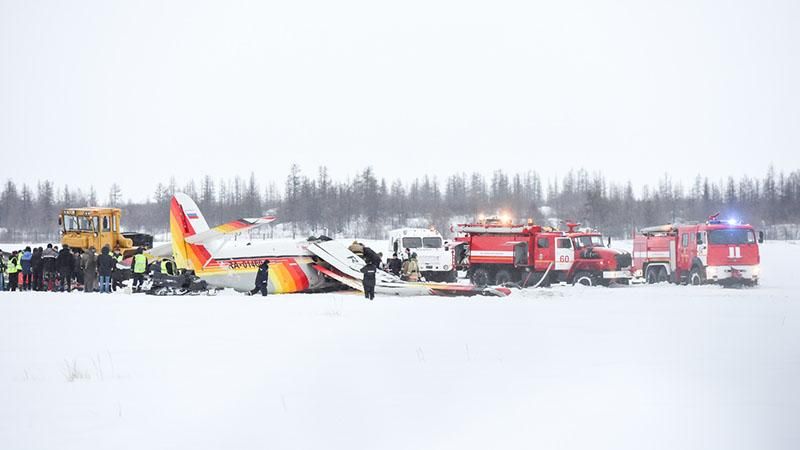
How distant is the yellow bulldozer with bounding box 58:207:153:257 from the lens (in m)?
31.0

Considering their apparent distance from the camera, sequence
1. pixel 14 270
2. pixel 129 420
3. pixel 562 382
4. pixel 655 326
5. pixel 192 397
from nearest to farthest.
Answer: pixel 129 420 < pixel 192 397 < pixel 562 382 < pixel 655 326 < pixel 14 270

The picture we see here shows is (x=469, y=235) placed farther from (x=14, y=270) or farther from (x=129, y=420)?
(x=129, y=420)

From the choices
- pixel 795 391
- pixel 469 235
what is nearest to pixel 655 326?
pixel 795 391

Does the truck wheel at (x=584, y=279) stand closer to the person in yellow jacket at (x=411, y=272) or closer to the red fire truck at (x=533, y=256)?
the red fire truck at (x=533, y=256)

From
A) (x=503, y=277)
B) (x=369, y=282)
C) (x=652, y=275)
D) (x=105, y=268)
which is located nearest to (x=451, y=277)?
(x=503, y=277)

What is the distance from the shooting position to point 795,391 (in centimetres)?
885

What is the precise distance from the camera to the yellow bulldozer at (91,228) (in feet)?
102

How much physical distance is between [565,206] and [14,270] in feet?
323

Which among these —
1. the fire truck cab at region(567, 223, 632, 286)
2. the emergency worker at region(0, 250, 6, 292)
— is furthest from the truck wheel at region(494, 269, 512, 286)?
the emergency worker at region(0, 250, 6, 292)

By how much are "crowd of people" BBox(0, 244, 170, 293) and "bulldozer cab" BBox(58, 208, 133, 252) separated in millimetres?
3816

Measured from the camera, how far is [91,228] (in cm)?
3109

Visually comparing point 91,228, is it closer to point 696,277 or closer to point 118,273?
point 118,273

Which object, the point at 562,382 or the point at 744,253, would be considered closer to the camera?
the point at 562,382

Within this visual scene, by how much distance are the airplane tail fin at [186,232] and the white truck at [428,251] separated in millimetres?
8554
